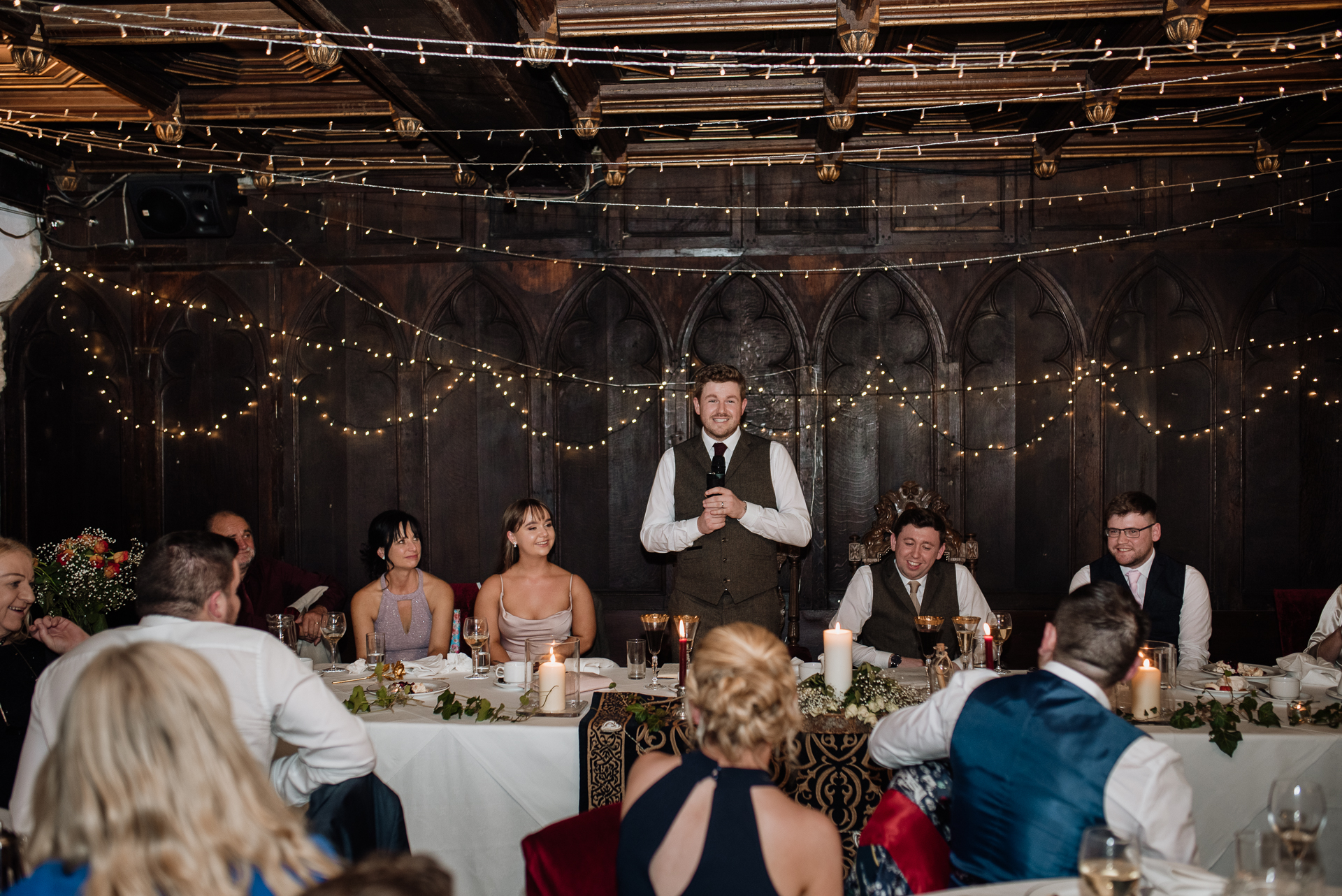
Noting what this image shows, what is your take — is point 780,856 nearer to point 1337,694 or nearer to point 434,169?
point 1337,694

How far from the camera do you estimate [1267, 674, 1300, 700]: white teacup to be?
2824 millimetres

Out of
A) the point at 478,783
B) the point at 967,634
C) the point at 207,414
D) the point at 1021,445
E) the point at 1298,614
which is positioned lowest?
the point at 478,783

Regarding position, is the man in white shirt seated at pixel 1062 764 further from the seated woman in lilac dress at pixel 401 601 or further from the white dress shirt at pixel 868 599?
the seated woman in lilac dress at pixel 401 601

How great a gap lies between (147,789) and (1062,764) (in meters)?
1.47

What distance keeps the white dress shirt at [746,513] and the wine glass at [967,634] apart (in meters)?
1.04

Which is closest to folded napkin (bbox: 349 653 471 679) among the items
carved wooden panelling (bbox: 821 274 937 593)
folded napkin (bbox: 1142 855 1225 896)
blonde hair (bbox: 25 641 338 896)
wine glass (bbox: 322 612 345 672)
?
wine glass (bbox: 322 612 345 672)

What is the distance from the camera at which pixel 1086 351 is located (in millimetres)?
5539

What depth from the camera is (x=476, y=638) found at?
3.24 metres

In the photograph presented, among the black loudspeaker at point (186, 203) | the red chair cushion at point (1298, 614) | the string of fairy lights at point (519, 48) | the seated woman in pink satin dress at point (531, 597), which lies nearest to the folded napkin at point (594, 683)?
the seated woman in pink satin dress at point (531, 597)

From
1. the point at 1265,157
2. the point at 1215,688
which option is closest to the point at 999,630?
the point at 1215,688

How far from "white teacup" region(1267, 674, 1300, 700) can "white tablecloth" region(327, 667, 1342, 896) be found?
4.1 inches

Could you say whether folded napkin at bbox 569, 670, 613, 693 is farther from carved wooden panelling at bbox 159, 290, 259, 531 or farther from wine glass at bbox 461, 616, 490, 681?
carved wooden panelling at bbox 159, 290, 259, 531

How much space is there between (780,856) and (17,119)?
5529mm

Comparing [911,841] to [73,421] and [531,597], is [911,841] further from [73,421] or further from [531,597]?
[73,421]
